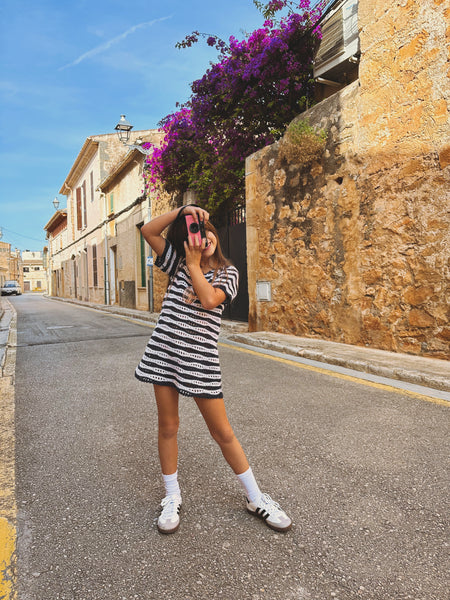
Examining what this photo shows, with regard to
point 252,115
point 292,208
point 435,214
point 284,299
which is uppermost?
point 252,115

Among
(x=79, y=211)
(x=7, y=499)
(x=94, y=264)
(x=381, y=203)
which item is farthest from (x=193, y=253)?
(x=79, y=211)

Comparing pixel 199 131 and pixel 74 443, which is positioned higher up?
pixel 199 131

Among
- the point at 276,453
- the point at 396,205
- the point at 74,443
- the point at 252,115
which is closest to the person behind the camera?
the point at 276,453

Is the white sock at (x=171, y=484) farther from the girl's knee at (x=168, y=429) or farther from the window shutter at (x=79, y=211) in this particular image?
the window shutter at (x=79, y=211)

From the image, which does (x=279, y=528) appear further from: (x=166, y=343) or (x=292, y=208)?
(x=292, y=208)

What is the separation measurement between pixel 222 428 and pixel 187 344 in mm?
427

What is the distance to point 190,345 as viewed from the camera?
197 cm

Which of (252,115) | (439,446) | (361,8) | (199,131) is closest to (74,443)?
(439,446)

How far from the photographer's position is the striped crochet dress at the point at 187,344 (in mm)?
1965

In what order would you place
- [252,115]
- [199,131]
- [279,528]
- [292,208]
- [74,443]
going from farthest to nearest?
[199,131]
[252,115]
[292,208]
[74,443]
[279,528]

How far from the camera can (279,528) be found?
1.96 metres

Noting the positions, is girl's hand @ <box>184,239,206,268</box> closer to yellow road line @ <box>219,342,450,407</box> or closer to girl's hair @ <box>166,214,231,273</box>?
girl's hair @ <box>166,214,231,273</box>

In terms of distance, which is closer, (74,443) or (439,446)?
(439,446)

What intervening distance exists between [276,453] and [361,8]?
6.56 m
